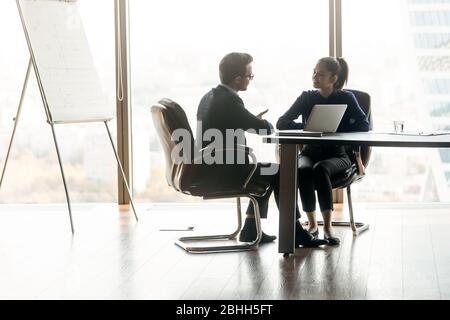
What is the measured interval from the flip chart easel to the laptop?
1.56m

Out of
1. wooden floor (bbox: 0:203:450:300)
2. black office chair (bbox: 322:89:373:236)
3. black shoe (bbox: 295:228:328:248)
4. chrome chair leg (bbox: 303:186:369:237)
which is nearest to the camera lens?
wooden floor (bbox: 0:203:450:300)

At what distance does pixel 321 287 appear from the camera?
3994 mm

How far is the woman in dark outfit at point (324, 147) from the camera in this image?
5.01 meters

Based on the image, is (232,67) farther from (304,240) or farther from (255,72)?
(255,72)

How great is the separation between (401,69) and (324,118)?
2072 mm

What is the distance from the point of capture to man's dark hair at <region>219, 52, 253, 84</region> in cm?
488

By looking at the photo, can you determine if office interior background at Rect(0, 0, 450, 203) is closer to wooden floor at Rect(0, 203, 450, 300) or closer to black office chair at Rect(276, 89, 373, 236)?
wooden floor at Rect(0, 203, 450, 300)

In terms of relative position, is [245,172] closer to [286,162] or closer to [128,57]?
[286,162]

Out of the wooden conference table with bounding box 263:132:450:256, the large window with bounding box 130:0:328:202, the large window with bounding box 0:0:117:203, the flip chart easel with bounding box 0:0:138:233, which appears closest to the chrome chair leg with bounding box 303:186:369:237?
the wooden conference table with bounding box 263:132:450:256

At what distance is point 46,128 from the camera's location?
6758mm

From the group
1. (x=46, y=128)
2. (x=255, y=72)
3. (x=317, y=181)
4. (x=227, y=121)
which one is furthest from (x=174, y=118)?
(x=46, y=128)
